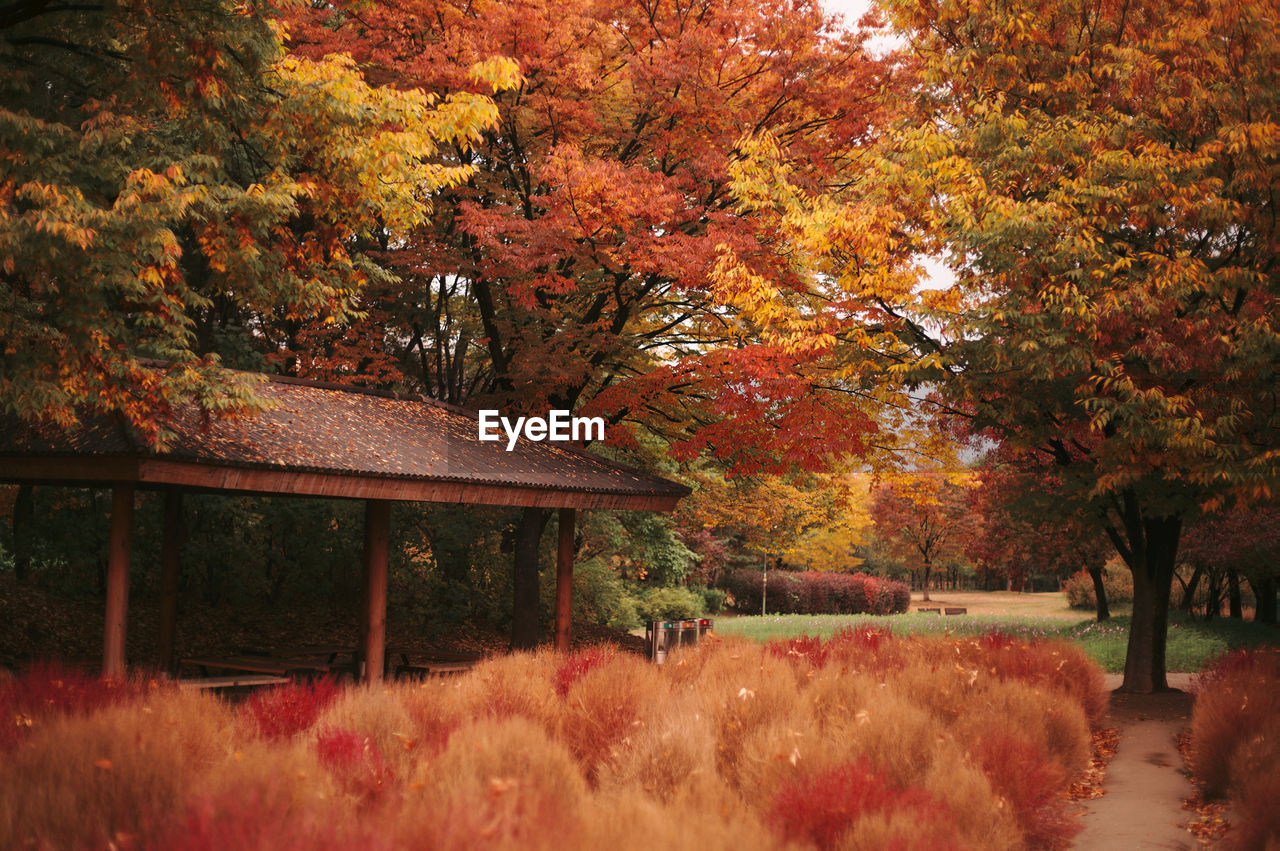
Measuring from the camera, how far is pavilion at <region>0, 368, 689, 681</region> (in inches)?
326

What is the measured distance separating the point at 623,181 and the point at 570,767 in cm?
921

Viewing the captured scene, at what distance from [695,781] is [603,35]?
1183 cm

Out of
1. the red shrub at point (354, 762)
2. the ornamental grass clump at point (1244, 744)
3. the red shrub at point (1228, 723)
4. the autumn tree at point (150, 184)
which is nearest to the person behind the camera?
the red shrub at point (354, 762)

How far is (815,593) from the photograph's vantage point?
37.7 meters

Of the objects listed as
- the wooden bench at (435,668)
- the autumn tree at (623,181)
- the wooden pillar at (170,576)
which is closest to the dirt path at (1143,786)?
the autumn tree at (623,181)

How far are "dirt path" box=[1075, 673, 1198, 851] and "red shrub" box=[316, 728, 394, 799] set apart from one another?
4758 millimetres

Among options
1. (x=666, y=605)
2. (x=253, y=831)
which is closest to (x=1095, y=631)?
(x=666, y=605)

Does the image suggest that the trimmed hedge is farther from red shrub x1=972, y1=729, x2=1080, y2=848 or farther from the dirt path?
red shrub x1=972, y1=729, x2=1080, y2=848

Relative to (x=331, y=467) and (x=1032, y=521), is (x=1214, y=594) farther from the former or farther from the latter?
(x=331, y=467)

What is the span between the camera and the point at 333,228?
9477 mm

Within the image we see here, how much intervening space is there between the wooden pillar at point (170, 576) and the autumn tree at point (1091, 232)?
8.66 m

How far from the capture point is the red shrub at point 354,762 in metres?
4.83

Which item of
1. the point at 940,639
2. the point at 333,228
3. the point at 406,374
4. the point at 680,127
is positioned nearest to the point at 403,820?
the point at 333,228

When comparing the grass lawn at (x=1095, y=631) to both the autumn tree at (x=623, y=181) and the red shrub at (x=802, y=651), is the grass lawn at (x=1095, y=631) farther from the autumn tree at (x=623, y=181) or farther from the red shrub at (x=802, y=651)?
the autumn tree at (x=623, y=181)
